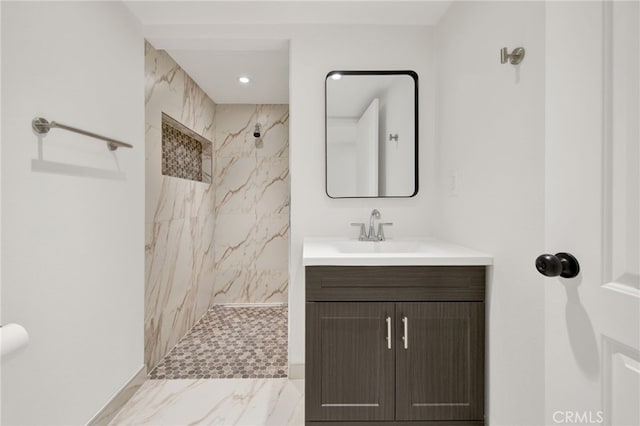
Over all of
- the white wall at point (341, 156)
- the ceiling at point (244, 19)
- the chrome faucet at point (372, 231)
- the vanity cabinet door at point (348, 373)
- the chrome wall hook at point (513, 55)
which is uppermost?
the ceiling at point (244, 19)

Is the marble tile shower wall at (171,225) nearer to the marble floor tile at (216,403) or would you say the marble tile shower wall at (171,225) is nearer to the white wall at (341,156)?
the marble floor tile at (216,403)

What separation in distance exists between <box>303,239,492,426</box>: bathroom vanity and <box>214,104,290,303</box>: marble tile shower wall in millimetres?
2355

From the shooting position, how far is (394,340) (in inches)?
57.7


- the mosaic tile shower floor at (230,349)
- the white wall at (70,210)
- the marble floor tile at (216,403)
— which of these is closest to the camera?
the white wall at (70,210)

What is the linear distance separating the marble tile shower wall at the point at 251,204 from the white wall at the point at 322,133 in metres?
1.65

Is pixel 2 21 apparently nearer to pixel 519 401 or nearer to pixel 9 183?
pixel 9 183

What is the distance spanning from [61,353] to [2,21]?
1220mm

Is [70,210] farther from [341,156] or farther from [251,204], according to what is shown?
[251,204]

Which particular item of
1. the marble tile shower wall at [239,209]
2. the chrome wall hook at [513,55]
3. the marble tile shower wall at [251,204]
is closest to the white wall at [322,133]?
the chrome wall hook at [513,55]

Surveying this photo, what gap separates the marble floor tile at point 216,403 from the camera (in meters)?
1.75

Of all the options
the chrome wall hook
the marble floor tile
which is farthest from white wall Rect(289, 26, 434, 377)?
the chrome wall hook

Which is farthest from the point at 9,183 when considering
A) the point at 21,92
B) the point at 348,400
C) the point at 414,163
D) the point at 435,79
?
the point at 435,79

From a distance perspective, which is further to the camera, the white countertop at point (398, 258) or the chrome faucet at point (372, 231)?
the chrome faucet at point (372, 231)

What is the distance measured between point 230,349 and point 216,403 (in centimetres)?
71
